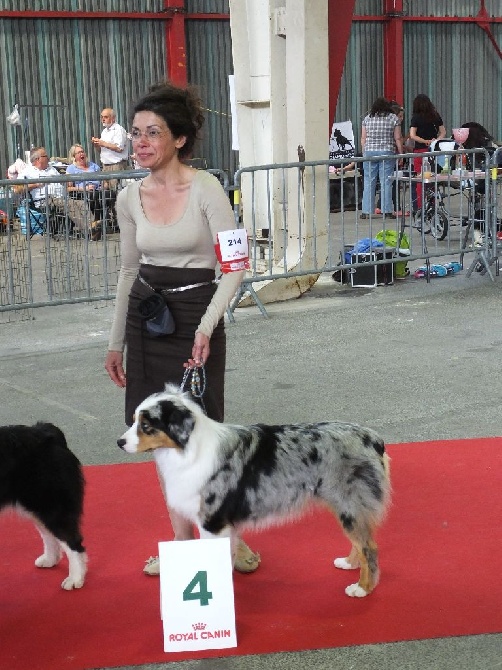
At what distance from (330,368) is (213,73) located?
1302 cm

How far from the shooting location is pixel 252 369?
6.78 m

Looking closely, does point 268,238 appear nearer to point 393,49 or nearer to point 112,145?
point 112,145

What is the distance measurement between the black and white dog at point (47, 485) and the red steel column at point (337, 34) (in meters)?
6.46

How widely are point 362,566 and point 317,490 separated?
1.09 ft

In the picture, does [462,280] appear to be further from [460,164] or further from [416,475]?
[416,475]

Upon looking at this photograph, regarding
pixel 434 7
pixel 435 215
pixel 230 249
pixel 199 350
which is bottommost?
pixel 199 350

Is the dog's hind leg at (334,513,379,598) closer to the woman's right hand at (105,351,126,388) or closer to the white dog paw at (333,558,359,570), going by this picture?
the white dog paw at (333,558,359,570)

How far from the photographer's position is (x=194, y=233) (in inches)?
136

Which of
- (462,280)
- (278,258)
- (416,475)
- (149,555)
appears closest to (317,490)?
(149,555)

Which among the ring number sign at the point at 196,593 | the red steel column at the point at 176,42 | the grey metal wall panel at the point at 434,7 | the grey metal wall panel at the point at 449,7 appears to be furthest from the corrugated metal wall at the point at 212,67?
the ring number sign at the point at 196,593

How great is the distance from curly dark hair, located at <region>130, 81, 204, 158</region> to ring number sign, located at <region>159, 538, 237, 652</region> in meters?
1.39

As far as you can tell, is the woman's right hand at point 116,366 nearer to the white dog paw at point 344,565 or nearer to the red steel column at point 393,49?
the white dog paw at point 344,565

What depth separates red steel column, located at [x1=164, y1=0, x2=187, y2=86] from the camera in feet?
58.6

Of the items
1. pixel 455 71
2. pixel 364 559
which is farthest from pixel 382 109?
pixel 364 559
